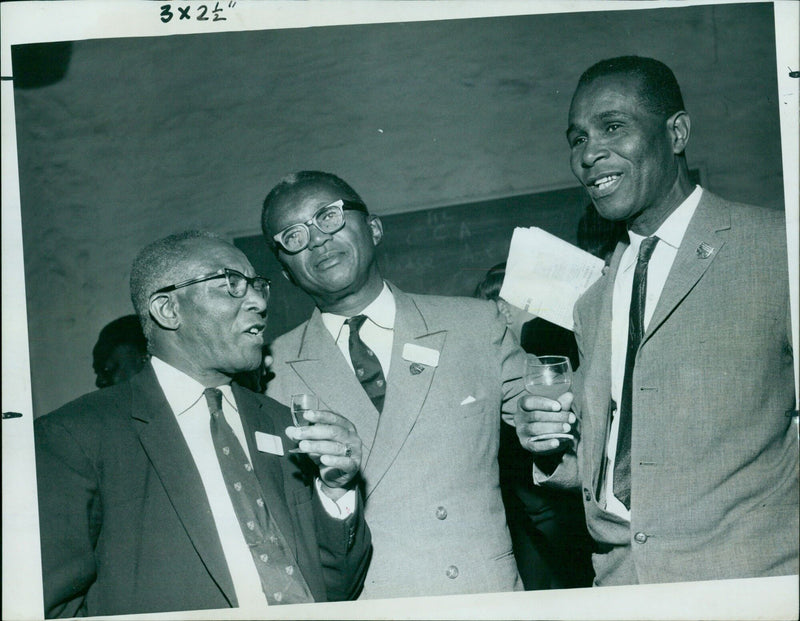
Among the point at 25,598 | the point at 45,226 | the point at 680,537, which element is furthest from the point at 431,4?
the point at 25,598

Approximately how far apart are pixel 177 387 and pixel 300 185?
0.82 meters

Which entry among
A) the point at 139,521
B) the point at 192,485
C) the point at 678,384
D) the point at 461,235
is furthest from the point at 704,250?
the point at 139,521

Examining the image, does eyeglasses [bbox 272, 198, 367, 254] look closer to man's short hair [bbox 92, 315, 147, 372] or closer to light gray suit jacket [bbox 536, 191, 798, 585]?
man's short hair [bbox 92, 315, 147, 372]

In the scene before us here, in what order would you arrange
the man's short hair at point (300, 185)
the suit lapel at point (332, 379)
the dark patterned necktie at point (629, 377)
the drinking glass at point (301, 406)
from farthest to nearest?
the man's short hair at point (300, 185), the suit lapel at point (332, 379), the dark patterned necktie at point (629, 377), the drinking glass at point (301, 406)

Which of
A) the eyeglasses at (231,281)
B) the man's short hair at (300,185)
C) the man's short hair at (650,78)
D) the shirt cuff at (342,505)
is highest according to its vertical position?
the man's short hair at (650,78)

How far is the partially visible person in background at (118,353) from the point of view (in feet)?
8.66

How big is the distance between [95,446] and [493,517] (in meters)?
1.31

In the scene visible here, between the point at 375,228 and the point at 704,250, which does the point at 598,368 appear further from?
the point at 375,228

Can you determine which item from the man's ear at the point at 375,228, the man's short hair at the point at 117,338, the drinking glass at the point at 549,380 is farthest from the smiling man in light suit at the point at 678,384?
the man's short hair at the point at 117,338

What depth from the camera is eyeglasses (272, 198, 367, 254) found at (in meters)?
2.61

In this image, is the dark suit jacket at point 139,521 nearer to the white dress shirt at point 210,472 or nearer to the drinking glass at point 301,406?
the white dress shirt at point 210,472

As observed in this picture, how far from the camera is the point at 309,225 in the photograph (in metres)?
2.61

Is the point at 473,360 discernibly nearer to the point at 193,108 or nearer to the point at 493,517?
the point at 493,517

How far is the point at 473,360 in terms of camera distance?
261 centimetres
